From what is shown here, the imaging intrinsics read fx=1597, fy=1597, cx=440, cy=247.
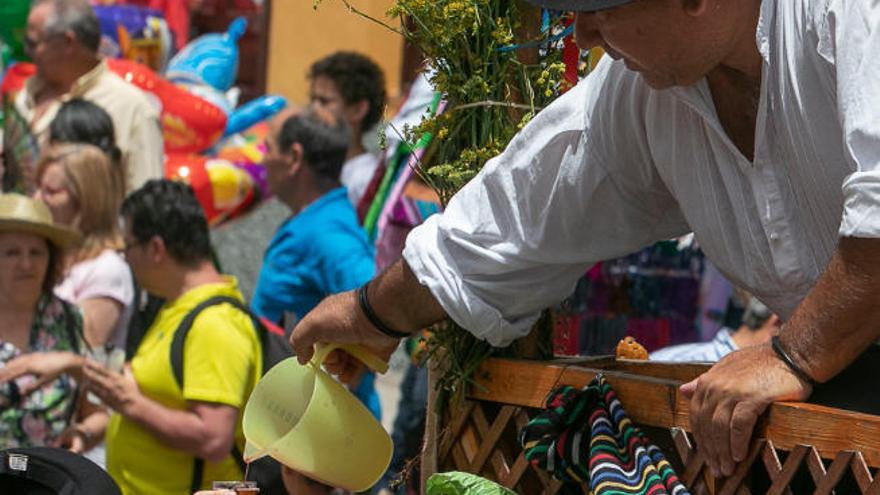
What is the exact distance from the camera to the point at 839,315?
2.01 meters

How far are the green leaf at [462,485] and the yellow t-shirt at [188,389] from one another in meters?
1.77

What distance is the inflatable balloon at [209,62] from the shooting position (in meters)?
7.97

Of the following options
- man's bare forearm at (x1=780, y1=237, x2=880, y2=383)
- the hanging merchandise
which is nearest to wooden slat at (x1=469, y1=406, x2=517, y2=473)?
man's bare forearm at (x1=780, y1=237, x2=880, y2=383)

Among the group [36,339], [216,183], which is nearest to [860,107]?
[36,339]

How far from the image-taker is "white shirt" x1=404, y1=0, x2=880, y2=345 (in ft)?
6.54

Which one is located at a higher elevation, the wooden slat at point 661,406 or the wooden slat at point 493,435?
the wooden slat at point 661,406

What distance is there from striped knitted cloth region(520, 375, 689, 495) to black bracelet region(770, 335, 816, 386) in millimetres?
219

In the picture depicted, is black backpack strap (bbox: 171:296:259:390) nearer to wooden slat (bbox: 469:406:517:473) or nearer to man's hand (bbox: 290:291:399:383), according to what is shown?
man's hand (bbox: 290:291:399:383)

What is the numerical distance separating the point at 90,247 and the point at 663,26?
11.0 feet

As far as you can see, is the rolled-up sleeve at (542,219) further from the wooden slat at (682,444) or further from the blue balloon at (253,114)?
the blue balloon at (253,114)

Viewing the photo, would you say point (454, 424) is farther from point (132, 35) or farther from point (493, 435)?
point (132, 35)

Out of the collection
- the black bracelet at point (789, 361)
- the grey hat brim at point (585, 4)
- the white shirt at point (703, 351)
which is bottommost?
the white shirt at point (703, 351)

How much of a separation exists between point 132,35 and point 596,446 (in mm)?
6265

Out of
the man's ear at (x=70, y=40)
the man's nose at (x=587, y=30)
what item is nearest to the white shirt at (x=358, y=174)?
the man's ear at (x=70, y=40)
